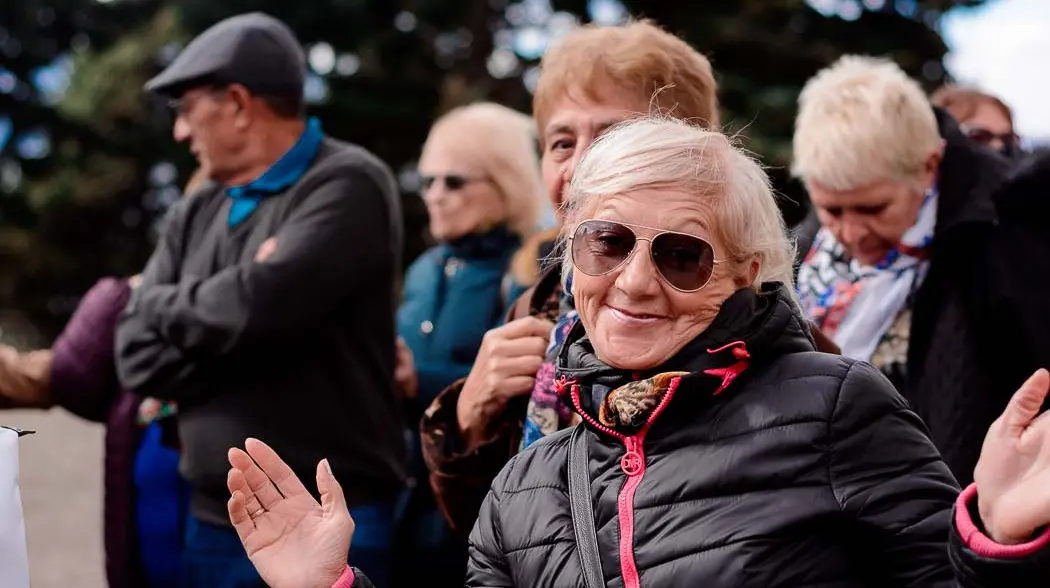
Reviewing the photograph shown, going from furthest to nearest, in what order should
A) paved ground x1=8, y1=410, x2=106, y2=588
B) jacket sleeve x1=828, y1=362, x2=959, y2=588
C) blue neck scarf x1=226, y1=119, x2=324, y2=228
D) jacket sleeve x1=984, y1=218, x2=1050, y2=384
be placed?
paved ground x1=8, y1=410, x2=106, y2=588 → blue neck scarf x1=226, y1=119, x2=324, y2=228 → jacket sleeve x1=984, y1=218, x2=1050, y2=384 → jacket sleeve x1=828, y1=362, x2=959, y2=588

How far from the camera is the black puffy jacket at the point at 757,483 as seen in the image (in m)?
1.83

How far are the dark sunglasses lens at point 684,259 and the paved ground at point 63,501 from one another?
188 inches

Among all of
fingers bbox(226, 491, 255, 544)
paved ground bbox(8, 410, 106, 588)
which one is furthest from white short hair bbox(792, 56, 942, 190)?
paved ground bbox(8, 410, 106, 588)

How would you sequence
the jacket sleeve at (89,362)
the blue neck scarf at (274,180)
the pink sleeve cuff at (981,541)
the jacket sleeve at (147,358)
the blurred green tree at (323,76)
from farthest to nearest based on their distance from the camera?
the blurred green tree at (323,76), the jacket sleeve at (89,362), the blue neck scarf at (274,180), the jacket sleeve at (147,358), the pink sleeve cuff at (981,541)

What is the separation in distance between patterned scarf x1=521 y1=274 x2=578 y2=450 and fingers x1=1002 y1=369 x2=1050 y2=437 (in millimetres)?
1098

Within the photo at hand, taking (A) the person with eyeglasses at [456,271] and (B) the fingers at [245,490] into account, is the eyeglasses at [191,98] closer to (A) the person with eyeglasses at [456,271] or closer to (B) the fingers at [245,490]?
(A) the person with eyeglasses at [456,271]

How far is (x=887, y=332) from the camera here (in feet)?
11.2

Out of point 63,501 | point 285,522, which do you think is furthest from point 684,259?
point 63,501

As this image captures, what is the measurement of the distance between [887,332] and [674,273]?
1534 mm

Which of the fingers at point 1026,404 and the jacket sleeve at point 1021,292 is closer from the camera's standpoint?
the fingers at point 1026,404

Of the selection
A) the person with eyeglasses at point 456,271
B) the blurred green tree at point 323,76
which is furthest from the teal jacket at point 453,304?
the blurred green tree at point 323,76

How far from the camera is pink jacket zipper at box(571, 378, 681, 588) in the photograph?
1.91 m

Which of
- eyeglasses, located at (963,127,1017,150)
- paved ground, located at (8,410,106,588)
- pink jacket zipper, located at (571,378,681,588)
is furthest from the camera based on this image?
paved ground, located at (8,410,106,588)

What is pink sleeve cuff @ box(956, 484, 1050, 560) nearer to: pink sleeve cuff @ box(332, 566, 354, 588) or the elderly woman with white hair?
pink sleeve cuff @ box(332, 566, 354, 588)
